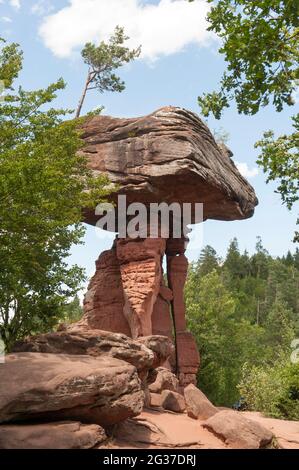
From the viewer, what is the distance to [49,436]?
281 inches

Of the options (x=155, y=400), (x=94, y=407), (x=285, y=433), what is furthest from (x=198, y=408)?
(x=94, y=407)

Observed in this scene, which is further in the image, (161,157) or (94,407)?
(161,157)

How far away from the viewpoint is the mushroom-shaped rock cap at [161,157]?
1691cm

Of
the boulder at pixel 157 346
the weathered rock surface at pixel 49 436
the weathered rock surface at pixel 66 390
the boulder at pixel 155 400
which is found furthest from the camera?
the boulder at pixel 155 400

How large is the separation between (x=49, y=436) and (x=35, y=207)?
16.9ft

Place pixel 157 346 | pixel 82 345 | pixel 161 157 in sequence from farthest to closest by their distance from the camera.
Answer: pixel 161 157 < pixel 157 346 < pixel 82 345

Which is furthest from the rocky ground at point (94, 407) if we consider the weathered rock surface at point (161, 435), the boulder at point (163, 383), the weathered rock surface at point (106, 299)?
the weathered rock surface at point (106, 299)

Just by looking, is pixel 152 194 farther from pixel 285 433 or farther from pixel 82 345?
pixel 285 433

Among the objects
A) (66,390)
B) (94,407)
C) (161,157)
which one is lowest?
(94,407)

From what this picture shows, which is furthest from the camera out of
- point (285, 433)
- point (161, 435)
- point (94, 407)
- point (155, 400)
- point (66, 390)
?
point (155, 400)

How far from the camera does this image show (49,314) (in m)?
13.3

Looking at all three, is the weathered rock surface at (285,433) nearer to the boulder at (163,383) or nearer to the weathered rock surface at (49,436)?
the boulder at (163,383)

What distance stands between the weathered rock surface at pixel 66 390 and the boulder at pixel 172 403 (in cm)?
377

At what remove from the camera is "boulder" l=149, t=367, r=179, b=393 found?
14123mm
